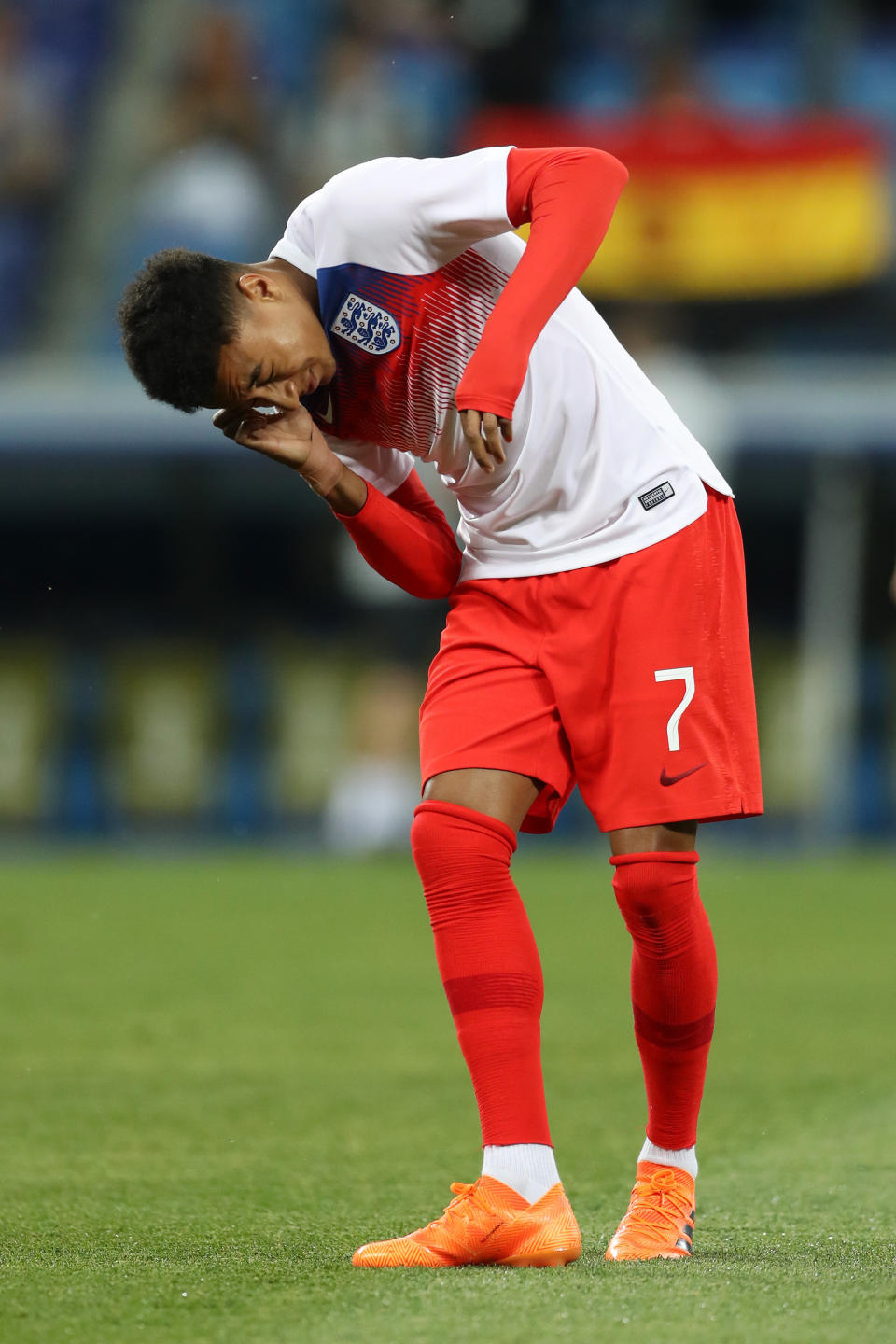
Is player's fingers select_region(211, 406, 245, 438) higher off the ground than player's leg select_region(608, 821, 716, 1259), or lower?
higher

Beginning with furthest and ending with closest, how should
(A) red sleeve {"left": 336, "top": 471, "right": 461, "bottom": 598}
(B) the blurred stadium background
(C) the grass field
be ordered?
(B) the blurred stadium background, (A) red sleeve {"left": 336, "top": 471, "right": 461, "bottom": 598}, (C) the grass field

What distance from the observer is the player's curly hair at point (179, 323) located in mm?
2881

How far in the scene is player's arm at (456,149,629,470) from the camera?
2840 millimetres

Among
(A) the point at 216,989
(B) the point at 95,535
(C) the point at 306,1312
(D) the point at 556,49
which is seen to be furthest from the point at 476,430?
(D) the point at 556,49

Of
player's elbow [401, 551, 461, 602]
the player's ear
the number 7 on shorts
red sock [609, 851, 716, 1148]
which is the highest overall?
the player's ear

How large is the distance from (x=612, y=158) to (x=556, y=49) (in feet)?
45.6

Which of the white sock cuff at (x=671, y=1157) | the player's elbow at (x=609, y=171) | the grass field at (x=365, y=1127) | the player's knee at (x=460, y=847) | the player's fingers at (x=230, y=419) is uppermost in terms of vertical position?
the player's elbow at (x=609, y=171)

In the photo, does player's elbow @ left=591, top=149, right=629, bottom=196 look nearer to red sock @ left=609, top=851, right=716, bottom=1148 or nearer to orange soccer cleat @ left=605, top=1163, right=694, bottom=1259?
red sock @ left=609, top=851, right=716, bottom=1148

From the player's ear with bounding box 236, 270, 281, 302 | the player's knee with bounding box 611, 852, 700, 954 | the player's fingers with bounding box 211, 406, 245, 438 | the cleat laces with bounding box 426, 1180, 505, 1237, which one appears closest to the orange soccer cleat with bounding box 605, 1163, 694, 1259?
the cleat laces with bounding box 426, 1180, 505, 1237

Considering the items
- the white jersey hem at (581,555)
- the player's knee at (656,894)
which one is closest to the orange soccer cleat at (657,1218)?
the player's knee at (656,894)

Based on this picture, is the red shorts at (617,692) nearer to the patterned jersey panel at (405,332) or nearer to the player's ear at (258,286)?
A: the patterned jersey panel at (405,332)

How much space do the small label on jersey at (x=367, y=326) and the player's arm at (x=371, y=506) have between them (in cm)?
14

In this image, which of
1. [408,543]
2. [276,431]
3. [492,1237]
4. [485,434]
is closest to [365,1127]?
[492,1237]

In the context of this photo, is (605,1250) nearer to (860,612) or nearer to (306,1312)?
(306,1312)
